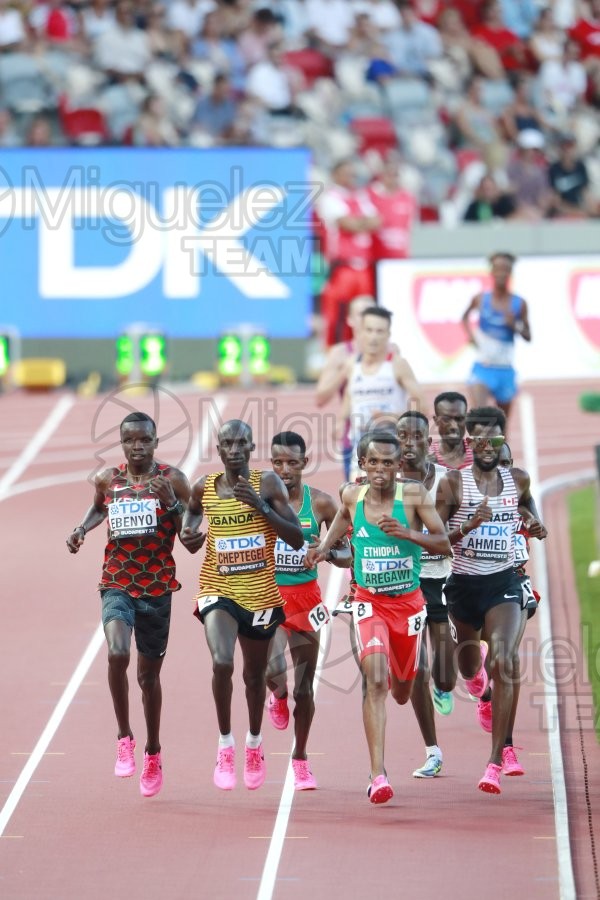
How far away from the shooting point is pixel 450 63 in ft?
83.4

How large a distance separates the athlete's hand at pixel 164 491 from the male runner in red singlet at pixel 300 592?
23.0 inches

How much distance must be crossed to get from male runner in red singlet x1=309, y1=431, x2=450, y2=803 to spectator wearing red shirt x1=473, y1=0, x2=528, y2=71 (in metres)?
17.5

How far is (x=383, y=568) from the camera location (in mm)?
9477

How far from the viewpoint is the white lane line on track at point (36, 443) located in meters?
19.2

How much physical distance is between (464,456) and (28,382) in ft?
38.3

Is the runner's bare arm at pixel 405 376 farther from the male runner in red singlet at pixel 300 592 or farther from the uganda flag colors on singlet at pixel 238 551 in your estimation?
the uganda flag colors on singlet at pixel 238 551

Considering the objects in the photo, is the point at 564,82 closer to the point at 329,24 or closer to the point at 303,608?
the point at 329,24

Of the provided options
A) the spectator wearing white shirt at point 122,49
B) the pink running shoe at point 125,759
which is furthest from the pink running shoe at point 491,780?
the spectator wearing white shirt at point 122,49

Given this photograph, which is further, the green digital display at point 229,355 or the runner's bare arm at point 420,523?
the green digital display at point 229,355

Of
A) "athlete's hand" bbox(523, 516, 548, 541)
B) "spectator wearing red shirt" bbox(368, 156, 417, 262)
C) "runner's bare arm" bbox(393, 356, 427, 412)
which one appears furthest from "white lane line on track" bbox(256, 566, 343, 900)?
"spectator wearing red shirt" bbox(368, 156, 417, 262)

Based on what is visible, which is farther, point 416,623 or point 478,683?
point 478,683

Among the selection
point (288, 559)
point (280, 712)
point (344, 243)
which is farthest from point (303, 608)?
point (344, 243)

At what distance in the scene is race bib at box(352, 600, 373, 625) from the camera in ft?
31.3

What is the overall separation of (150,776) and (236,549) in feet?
4.37
